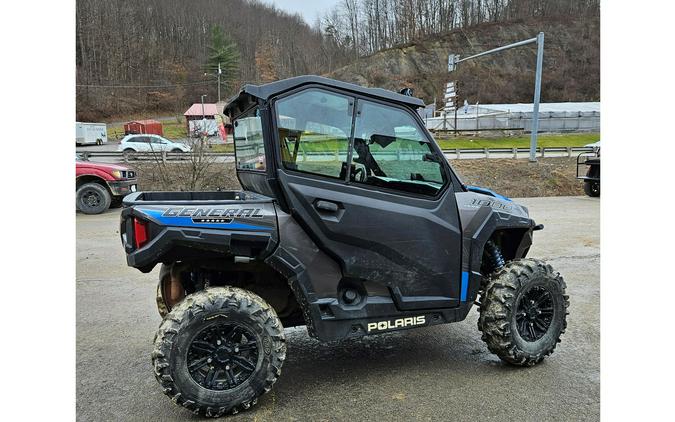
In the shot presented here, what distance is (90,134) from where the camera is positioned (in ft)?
148

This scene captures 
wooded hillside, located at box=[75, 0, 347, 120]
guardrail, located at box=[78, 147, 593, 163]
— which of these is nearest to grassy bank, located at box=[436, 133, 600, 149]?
guardrail, located at box=[78, 147, 593, 163]

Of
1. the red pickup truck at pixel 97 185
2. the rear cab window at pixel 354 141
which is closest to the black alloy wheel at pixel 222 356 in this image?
the rear cab window at pixel 354 141

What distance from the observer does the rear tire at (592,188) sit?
16.3 metres

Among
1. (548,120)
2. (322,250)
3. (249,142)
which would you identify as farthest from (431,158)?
(548,120)

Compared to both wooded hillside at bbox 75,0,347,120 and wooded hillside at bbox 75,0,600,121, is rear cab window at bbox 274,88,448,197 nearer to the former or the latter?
wooded hillside at bbox 75,0,600,121

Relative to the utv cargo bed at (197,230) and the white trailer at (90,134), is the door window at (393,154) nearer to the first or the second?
the utv cargo bed at (197,230)

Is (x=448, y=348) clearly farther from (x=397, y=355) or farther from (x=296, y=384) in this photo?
(x=296, y=384)

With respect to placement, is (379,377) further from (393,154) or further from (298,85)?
(298,85)

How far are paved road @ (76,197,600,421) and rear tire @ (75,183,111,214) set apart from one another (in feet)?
25.8

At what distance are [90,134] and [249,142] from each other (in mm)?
47560

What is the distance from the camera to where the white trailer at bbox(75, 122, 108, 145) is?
142 ft

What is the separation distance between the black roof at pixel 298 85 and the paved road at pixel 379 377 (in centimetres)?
208

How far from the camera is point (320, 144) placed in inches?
132
